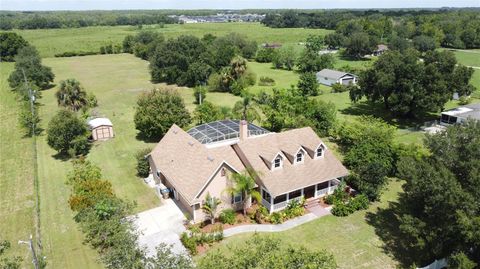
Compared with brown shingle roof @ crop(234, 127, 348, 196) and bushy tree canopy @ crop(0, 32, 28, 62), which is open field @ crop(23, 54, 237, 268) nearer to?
brown shingle roof @ crop(234, 127, 348, 196)

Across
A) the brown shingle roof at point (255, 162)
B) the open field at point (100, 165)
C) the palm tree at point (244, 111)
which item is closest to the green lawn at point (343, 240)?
the brown shingle roof at point (255, 162)

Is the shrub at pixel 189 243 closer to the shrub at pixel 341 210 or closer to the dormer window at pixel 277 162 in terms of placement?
the dormer window at pixel 277 162

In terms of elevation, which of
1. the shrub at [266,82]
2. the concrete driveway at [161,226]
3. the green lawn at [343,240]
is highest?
the concrete driveway at [161,226]

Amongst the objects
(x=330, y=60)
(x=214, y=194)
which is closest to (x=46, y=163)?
(x=214, y=194)

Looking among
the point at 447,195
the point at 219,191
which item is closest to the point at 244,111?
the point at 219,191

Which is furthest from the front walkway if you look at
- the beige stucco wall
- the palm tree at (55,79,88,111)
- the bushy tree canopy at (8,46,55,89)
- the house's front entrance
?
the bushy tree canopy at (8,46,55,89)

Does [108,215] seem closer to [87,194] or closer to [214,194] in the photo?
[87,194]

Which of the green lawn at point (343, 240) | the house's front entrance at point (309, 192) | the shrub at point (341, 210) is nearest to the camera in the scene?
the green lawn at point (343, 240)
